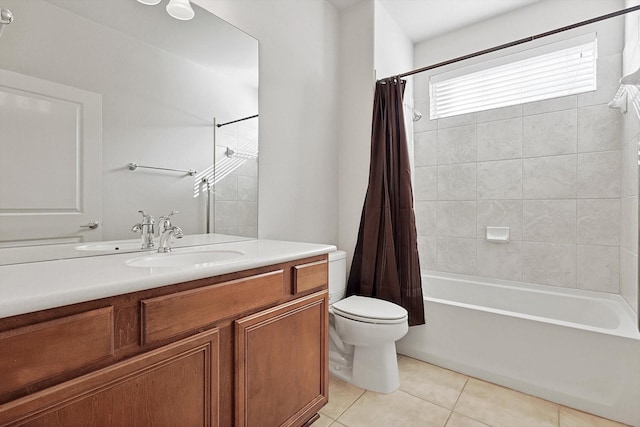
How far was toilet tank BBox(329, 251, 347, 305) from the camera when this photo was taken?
2185 millimetres

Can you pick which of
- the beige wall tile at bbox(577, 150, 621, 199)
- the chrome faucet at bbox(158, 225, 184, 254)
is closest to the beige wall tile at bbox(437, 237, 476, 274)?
the beige wall tile at bbox(577, 150, 621, 199)

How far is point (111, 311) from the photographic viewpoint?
0.78 m

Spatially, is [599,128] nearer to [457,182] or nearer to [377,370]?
[457,182]

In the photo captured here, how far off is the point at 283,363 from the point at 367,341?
2.25 ft

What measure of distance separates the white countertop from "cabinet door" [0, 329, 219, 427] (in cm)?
19

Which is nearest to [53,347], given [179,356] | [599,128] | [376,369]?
[179,356]

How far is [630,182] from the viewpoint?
1904 mm

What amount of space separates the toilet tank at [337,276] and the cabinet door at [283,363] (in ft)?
2.07

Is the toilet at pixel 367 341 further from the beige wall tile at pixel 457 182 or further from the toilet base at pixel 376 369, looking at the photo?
the beige wall tile at pixel 457 182

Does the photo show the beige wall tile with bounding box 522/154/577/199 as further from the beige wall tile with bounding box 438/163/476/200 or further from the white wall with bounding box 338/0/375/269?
the white wall with bounding box 338/0/375/269

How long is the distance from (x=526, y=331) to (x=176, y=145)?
216 cm

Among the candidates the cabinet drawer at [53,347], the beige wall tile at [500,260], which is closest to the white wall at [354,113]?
the beige wall tile at [500,260]

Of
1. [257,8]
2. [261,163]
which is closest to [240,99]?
[261,163]

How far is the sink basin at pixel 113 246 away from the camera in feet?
3.88
